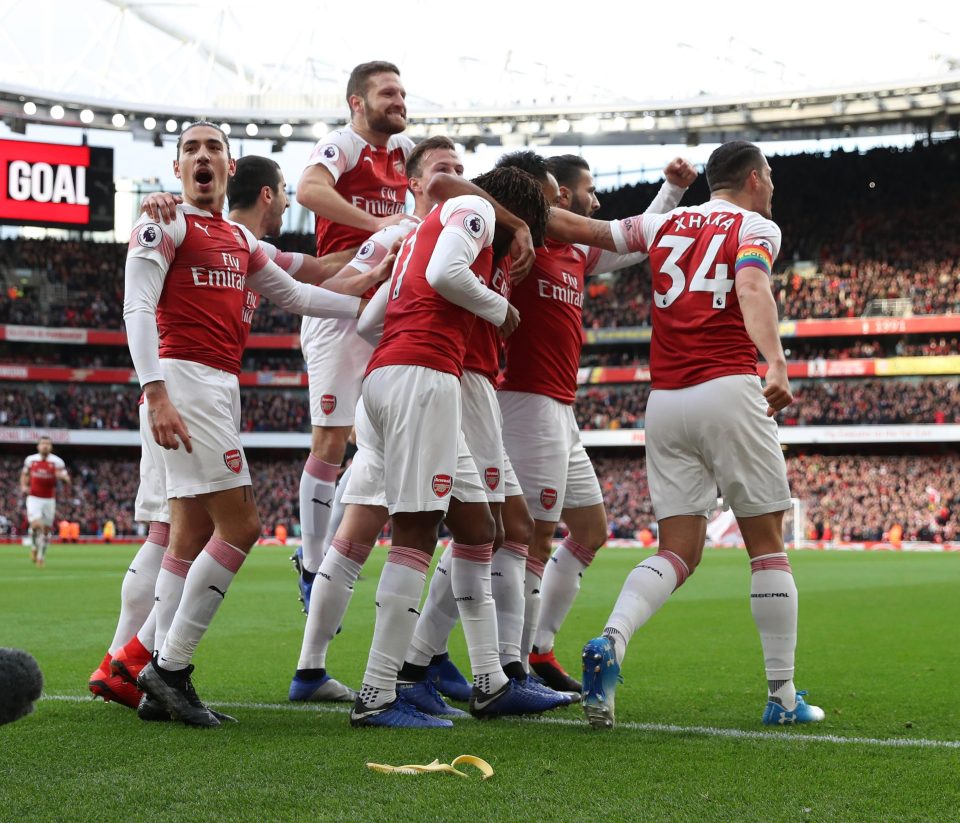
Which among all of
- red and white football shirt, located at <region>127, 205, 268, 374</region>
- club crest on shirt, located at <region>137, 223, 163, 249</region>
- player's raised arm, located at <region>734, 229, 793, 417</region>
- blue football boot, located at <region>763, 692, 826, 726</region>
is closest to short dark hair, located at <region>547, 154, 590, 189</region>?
player's raised arm, located at <region>734, 229, 793, 417</region>

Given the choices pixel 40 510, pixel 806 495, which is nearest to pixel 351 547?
pixel 40 510

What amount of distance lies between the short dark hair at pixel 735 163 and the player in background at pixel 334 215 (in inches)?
72.3

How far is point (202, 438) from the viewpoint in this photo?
15.0 feet

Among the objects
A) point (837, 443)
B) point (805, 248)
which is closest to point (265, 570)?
point (837, 443)

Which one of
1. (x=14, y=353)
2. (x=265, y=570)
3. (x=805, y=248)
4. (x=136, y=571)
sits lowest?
(x=265, y=570)

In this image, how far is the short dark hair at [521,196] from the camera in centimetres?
490

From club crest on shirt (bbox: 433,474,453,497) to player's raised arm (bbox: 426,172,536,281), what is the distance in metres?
1.04

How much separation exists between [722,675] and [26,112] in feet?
111

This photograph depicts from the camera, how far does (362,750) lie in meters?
3.78

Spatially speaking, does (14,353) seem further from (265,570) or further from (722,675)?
(722,675)

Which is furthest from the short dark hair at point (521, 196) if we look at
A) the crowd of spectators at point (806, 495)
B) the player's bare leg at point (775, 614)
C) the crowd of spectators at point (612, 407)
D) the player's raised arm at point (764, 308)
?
the crowd of spectators at point (612, 407)

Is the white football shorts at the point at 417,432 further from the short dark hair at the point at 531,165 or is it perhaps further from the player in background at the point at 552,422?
the short dark hair at the point at 531,165

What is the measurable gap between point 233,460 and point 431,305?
3.36 feet

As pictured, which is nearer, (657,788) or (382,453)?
(657,788)
